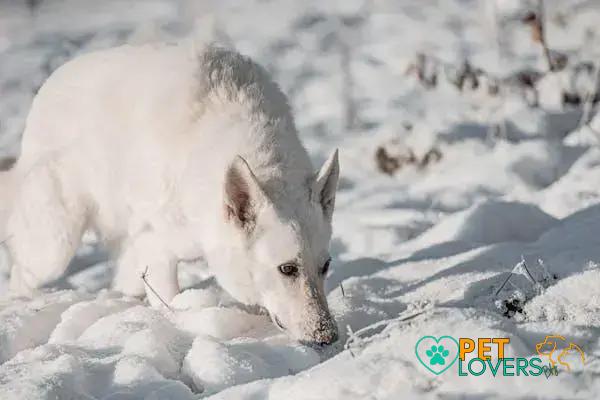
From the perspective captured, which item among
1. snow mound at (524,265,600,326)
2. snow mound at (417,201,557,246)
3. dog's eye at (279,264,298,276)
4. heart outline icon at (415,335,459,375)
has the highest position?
heart outline icon at (415,335,459,375)

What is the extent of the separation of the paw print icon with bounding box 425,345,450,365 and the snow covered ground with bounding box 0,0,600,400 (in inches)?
2.0

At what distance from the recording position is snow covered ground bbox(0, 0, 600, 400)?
2789 mm

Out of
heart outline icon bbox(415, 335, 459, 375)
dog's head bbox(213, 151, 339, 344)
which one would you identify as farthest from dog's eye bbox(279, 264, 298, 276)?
heart outline icon bbox(415, 335, 459, 375)

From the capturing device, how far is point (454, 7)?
18.5 metres

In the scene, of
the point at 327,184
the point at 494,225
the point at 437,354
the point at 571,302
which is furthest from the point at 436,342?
the point at 494,225

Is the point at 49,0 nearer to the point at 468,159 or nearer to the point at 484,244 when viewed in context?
the point at 468,159

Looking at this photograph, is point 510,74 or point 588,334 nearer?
point 588,334

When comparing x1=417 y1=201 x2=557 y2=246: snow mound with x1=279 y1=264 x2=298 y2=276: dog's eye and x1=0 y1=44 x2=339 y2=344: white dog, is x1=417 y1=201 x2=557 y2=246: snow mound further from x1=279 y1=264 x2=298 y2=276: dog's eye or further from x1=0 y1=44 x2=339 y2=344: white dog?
x1=279 y1=264 x2=298 y2=276: dog's eye

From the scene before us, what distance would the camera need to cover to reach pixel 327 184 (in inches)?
170

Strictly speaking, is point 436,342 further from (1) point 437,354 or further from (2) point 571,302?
(2) point 571,302

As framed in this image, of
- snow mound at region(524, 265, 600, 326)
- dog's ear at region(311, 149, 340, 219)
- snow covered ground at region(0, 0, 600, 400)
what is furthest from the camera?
dog's ear at region(311, 149, 340, 219)

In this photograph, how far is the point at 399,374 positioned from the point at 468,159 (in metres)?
7.64

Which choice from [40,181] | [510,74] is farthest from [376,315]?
[510,74]

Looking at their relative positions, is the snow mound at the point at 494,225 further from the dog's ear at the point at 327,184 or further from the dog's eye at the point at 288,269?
the dog's eye at the point at 288,269
